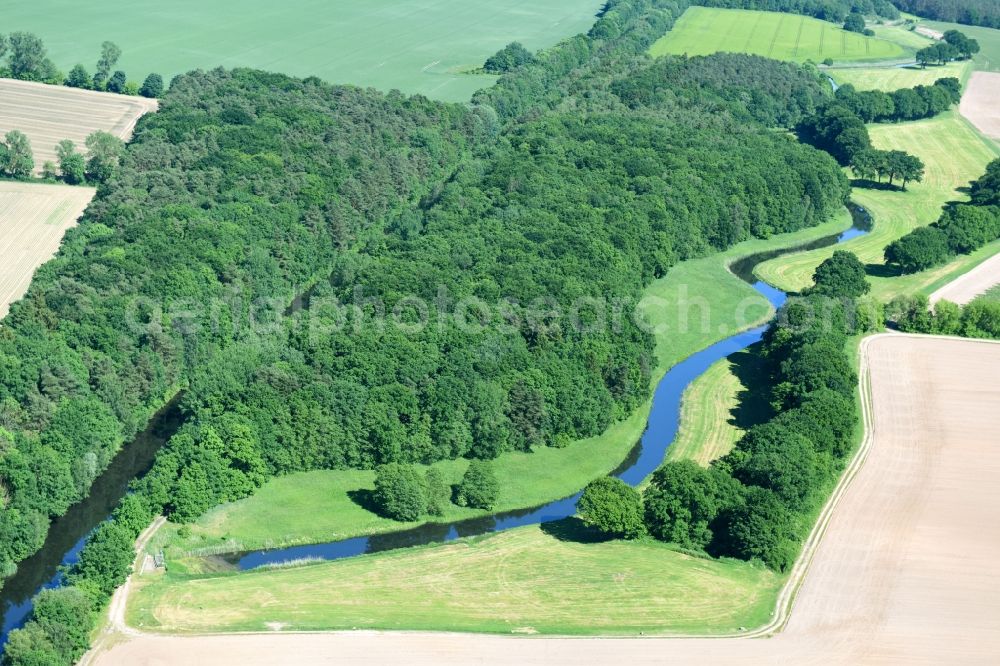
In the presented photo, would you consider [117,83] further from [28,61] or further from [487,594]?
[487,594]

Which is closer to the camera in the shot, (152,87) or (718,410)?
(718,410)

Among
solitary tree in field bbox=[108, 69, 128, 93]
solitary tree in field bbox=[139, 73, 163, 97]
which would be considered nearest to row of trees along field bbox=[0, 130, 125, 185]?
solitary tree in field bbox=[139, 73, 163, 97]

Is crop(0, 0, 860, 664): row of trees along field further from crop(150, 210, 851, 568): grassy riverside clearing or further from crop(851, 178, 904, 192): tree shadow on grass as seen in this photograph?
crop(851, 178, 904, 192): tree shadow on grass

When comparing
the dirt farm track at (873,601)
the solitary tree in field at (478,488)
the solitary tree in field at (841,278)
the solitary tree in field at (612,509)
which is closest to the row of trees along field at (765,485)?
the solitary tree in field at (612,509)

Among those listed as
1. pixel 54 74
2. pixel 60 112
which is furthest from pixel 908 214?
pixel 54 74

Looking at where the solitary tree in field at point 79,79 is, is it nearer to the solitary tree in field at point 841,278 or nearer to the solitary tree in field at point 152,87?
the solitary tree in field at point 152,87
